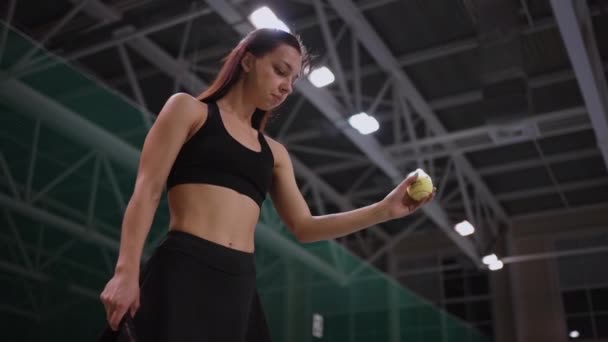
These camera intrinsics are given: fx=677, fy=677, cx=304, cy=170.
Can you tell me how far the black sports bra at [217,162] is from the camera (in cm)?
123

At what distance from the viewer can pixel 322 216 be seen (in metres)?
1.45

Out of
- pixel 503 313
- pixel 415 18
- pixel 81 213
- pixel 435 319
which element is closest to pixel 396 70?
pixel 415 18

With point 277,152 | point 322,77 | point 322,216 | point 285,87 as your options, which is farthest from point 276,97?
point 322,77

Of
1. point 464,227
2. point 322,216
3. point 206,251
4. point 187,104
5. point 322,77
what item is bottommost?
point 206,251

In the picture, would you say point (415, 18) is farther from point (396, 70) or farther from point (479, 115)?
point (479, 115)

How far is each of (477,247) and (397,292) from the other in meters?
3.41

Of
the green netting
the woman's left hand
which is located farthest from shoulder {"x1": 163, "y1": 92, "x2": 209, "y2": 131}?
the green netting

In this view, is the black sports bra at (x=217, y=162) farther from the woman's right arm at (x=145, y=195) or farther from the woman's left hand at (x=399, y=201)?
the woman's left hand at (x=399, y=201)

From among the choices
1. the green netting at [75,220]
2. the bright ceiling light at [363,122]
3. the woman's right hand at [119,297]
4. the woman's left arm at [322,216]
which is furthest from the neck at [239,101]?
the bright ceiling light at [363,122]

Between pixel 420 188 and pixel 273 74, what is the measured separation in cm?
39

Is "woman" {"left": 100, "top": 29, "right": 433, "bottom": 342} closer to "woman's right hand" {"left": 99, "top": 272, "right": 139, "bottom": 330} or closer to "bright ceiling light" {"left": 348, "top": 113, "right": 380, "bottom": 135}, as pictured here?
"woman's right hand" {"left": 99, "top": 272, "right": 139, "bottom": 330}

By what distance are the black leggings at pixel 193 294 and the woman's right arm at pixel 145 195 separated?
6 cm

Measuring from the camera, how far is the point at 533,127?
6945 mm

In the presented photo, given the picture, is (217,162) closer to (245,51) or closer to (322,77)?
(245,51)
